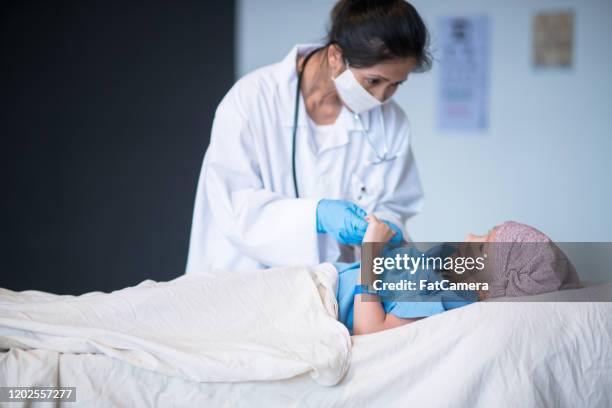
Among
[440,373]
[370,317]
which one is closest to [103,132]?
[370,317]

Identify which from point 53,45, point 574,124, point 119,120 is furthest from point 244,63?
point 574,124

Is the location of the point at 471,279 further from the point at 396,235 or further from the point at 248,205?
the point at 248,205

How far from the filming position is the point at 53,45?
102 inches

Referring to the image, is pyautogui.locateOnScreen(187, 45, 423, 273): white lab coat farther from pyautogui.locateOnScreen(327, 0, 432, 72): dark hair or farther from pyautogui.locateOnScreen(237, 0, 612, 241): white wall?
pyautogui.locateOnScreen(237, 0, 612, 241): white wall

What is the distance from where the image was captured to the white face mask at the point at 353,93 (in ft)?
5.56

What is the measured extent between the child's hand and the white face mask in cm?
35

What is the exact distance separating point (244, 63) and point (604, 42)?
1.74 metres

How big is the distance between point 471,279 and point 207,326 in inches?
25.0

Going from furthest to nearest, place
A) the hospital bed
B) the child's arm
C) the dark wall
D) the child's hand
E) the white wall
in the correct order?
the white wall, the dark wall, the child's hand, the child's arm, the hospital bed

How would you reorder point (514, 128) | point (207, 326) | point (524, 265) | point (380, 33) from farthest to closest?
point (514, 128), point (380, 33), point (524, 265), point (207, 326)

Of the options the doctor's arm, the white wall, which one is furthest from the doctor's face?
the white wall

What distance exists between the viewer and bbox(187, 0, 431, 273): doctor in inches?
63.4

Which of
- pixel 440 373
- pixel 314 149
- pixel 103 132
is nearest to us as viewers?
pixel 440 373

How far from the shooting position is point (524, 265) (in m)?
1.47
